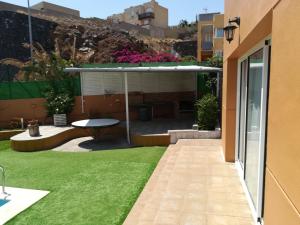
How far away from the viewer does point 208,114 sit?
1085 centimetres

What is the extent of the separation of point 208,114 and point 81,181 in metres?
5.72

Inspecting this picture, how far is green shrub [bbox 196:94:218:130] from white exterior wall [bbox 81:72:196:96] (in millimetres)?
4640

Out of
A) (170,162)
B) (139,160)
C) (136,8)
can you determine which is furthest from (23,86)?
(136,8)

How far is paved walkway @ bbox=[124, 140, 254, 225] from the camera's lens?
4684 millimetres

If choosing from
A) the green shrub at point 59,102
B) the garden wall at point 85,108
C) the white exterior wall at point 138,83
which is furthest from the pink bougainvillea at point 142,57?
the green shrub at point 59,102

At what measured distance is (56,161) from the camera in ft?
29.5

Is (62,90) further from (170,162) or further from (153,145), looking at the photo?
(170,162)

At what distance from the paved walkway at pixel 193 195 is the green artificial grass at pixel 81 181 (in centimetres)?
40

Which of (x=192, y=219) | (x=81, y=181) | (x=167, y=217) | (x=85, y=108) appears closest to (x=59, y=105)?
(x=85, y=108)

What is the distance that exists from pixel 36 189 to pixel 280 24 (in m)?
6.24

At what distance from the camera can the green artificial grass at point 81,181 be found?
5.28 meters

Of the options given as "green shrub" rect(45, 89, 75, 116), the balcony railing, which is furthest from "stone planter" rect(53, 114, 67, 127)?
the balcony railing

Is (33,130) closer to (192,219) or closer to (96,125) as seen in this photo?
(96,125)

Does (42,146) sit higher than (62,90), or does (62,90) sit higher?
(62,90)
